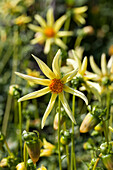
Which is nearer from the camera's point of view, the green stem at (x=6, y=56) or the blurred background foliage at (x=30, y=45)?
the blurred background foliage at (x=30, y=45)

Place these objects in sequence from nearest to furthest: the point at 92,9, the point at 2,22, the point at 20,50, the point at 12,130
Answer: the point at 12,130 → the point at 20,50 → the point at 2,22 → the point at 92,9

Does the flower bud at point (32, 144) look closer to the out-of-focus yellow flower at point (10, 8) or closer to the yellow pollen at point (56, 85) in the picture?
the yellow pollen at point (56, 85)

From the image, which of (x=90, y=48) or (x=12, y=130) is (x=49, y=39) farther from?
(x=90, y=48)

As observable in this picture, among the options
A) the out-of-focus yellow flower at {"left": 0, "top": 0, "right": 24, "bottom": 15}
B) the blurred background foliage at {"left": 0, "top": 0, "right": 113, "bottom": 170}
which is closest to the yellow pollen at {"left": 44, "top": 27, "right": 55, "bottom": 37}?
the blurred background foliage at {"left": 0, "top": 0, "right": 113, "bottom": 170}

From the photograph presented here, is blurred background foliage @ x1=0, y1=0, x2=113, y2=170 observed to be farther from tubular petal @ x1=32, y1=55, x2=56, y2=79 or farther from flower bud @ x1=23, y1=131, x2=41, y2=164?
flower bud @ x1=23, y1=131, x2=41, y2=164

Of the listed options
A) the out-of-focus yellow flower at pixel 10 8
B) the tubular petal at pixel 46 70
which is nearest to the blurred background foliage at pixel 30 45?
the out-of-focus yellow flower at pixel 10 8

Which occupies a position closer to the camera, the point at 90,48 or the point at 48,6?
the point at 48,6

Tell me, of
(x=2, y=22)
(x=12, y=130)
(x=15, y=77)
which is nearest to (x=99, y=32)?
(x=2, y=22)

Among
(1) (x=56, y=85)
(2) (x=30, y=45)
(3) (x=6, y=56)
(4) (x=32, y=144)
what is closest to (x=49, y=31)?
(2) (x=30, y=45)
